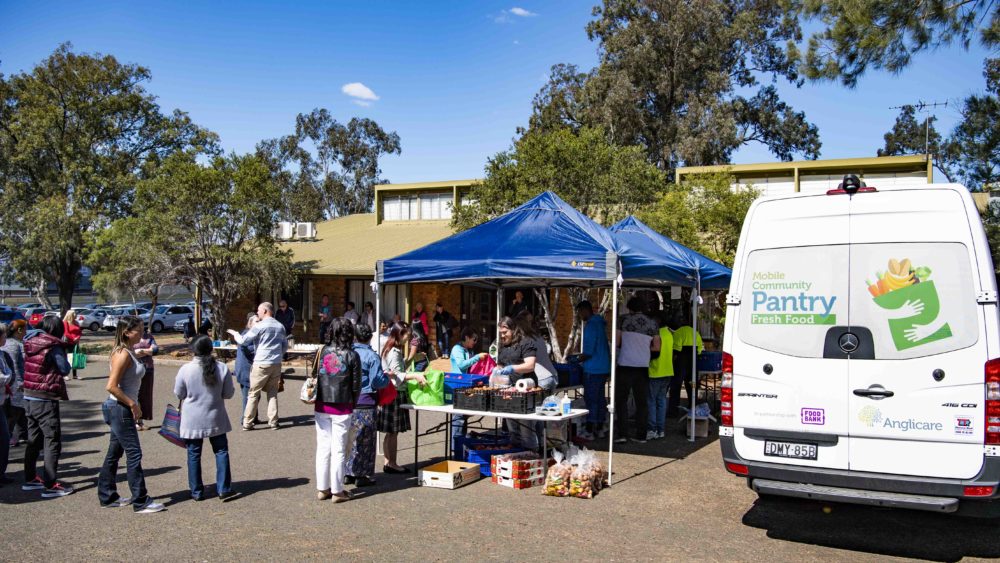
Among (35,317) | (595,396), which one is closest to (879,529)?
(595,396)

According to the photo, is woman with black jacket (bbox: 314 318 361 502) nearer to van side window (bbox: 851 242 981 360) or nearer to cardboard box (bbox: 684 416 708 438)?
van side window (bbox: 851 242 981 360)

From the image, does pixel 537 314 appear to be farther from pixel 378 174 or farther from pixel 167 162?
pixel 378 174

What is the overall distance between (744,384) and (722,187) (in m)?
11.2

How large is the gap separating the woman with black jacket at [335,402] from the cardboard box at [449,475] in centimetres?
91

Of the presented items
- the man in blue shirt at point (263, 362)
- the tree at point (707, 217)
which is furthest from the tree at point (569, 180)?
the man in blue shirt at point (263, 362)

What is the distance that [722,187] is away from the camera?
53.4ft

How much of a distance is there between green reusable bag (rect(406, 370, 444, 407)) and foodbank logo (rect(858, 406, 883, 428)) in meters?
3.75

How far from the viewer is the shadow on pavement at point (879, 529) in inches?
220

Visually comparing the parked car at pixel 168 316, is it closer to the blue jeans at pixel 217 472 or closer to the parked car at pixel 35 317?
the parked car at pixel 35 317

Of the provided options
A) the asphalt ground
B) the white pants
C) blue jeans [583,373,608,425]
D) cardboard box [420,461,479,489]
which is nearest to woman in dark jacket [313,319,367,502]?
the white pants

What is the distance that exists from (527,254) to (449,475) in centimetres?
225

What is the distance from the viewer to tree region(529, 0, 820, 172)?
105 feet

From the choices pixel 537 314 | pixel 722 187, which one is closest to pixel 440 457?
pixel 722 187

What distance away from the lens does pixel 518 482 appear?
7180 millimetres
